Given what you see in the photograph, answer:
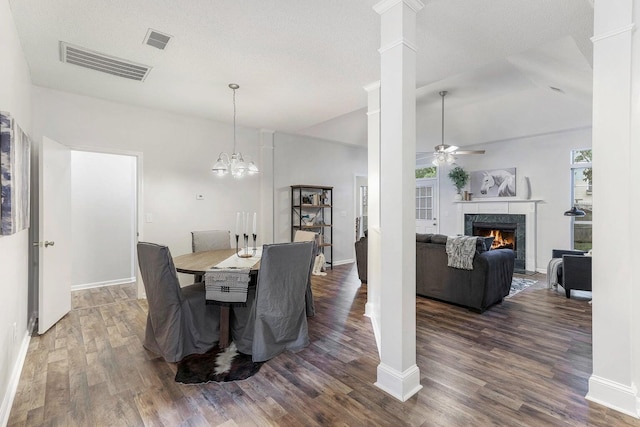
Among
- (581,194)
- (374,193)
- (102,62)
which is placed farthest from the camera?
(581,194)

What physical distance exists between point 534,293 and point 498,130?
121 inches

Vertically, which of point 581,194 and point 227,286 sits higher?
point 581,194

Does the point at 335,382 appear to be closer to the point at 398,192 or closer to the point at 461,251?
the point at 398,192

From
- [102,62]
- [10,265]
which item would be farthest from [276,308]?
[102,62]

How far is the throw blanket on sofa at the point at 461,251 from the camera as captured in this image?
3631 mm

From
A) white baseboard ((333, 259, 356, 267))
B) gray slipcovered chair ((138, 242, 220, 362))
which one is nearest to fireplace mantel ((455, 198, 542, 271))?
white baseboard ((333, 259, 356, 267))

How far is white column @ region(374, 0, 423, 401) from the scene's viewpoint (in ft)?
6.66

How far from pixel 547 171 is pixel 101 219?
7571 mm

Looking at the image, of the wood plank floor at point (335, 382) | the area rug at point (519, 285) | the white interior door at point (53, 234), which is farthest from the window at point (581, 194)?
the white interior door at point (53, 234)

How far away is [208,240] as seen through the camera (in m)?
4.18

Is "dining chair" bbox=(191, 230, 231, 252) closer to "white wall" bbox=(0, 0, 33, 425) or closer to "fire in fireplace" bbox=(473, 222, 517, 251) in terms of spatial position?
"white wall" bbox=(0, 0, 33, 425)

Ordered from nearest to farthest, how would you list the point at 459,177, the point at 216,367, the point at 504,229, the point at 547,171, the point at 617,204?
the point at 617,204, the point at 216,367, the point at 547,171, the point at 504,229, the point at 459,177

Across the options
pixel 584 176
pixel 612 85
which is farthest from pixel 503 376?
pixel 584 176

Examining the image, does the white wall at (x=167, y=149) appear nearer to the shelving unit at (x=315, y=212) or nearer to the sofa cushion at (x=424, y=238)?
the shelving unit at (x=315, y=212)
